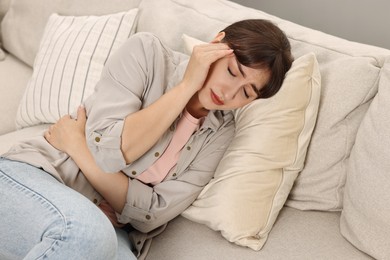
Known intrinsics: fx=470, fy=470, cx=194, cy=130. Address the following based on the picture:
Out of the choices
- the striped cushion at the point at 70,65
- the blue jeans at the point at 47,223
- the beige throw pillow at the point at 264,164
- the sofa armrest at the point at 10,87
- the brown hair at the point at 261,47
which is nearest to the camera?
the blue jeans at the point at 47,223

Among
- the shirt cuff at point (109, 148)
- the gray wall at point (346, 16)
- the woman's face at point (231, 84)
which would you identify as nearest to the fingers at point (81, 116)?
the shirt cuff at point (109, 148)

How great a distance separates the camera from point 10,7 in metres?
2.08

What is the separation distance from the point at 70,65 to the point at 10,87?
1.28 ft

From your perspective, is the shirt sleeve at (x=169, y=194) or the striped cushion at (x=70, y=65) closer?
the shirt sleeve at (x=169, y=194)

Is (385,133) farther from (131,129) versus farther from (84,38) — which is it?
(84,38)

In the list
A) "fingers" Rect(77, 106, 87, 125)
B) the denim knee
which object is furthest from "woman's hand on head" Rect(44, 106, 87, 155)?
the denim knee

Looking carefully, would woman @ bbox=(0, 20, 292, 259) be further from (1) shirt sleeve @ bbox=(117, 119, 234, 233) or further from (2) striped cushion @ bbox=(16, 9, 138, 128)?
(2) striped cushion @ bbox=(16, 9, 138, 128)

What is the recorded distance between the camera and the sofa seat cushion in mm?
1185

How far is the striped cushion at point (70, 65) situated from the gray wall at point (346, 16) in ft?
2.43

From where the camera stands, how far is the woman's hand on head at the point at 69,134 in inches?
49.5

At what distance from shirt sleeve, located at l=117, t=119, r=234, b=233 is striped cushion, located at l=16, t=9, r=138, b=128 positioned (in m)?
0.52

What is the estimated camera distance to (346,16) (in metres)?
1.88

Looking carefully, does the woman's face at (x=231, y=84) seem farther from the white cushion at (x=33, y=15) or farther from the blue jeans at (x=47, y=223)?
the white cushion at (x=33, y=15)

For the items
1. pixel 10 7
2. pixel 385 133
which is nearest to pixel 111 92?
pixel 385 133
